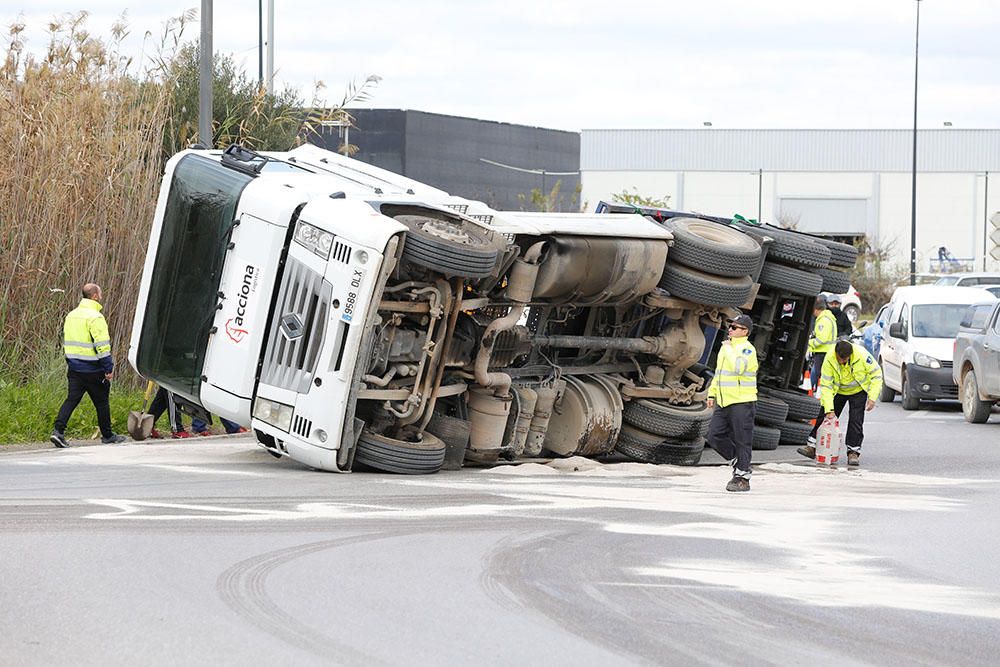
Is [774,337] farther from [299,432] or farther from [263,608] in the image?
[263,608]

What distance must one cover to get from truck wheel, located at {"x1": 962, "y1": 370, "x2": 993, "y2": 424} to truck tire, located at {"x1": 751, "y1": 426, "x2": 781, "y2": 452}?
462 centimetres

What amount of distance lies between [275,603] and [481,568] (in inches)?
55.5

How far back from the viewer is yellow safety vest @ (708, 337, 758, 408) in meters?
12.8

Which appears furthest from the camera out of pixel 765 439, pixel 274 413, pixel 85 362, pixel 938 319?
pixel 938 319

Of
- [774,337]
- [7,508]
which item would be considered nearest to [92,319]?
[7,508]

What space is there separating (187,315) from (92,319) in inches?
91.6

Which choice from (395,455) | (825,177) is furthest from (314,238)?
(825,177)

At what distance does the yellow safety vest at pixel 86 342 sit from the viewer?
1490 centimetres

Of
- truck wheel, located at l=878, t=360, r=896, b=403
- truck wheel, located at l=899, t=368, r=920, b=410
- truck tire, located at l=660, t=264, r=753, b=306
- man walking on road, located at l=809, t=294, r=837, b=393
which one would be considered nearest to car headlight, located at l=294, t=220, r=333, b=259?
truck tire, located at l=660, t=264, r=753, b=306

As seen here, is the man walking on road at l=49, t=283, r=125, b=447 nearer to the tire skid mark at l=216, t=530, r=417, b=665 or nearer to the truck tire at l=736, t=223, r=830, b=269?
the truck tire at l=736, t=223, r=830, b=269

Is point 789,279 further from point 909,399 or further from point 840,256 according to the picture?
point 909,399

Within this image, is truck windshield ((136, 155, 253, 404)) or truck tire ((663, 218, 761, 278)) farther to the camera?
truck tire ((663, 218, 761, 278))

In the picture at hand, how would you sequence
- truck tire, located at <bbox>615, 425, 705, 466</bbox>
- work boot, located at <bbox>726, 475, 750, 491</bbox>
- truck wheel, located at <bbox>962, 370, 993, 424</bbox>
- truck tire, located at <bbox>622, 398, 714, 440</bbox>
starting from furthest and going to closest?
truck wheel, located at <bbox>962, 370, 993, 424</bbox> → truck tire, located at <bbox>615, 425, 705, 466</bbox> → truck tire, located at <bbox>622, 398, 714, 440</bbox> → work boot, located at <bbox>726, 475, 750, 491</bbox>

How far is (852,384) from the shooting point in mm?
15430
